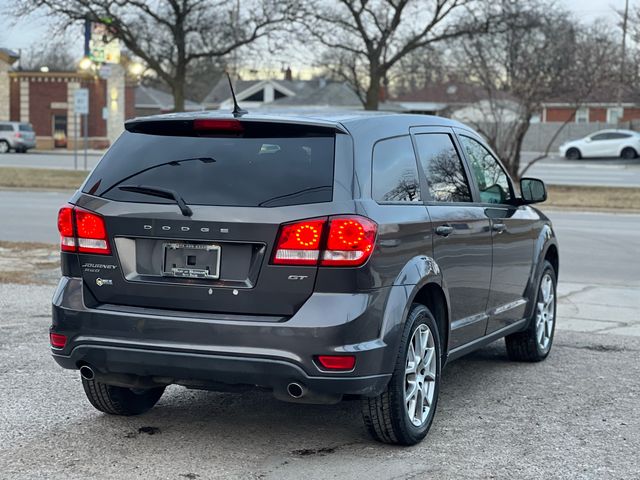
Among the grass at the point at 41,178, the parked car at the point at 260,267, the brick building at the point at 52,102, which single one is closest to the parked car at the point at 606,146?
the brick building at the point at 52,102

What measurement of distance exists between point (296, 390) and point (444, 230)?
147cm

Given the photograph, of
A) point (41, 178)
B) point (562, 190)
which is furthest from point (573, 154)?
point (41, 178)

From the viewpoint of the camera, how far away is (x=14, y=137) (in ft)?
188

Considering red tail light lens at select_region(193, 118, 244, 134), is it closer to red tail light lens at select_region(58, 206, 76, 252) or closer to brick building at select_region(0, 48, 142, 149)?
red tail light lens at select_region(58, 206, 76, 252)

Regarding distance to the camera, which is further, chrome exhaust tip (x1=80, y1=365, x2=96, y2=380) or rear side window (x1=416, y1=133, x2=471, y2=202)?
rear side window (x1=416, y1=133, x2=471, y2=202)

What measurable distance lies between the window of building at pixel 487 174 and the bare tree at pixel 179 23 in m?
27.6

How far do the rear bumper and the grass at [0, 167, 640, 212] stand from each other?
19269 mm

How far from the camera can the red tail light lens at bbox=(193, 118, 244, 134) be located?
539cm

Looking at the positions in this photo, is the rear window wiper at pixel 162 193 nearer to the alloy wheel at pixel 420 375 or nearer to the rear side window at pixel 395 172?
the rear side window at pixel 395 172

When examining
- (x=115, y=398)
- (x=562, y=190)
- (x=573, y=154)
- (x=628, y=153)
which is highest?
(x=115, y=398)

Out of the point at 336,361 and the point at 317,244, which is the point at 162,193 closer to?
the point at 317,244

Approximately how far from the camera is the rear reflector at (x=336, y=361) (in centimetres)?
496

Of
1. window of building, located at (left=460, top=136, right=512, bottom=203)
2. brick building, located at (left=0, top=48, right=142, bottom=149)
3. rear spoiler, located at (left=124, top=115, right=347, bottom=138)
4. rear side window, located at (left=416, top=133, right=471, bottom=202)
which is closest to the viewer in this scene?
rear spoiler, located at (left=124, top=115, right=347, bottom=138)

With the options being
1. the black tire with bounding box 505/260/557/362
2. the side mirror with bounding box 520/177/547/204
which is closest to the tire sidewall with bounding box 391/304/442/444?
the side mirror with bounding box 520/177/547/204
